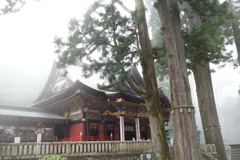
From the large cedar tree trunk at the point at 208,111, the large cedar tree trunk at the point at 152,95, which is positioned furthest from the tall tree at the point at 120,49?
the large cedar tree trunk at the point at 208,111

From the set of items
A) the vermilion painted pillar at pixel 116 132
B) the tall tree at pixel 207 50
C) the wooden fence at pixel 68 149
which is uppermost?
the tall tree at pixel 207 50

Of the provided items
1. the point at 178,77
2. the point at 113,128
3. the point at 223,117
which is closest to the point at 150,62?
the point at 178,77

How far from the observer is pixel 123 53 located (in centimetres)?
921

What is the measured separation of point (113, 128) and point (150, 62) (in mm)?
8586

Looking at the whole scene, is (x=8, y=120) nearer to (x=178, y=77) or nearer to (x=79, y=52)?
(x=79, y=52)

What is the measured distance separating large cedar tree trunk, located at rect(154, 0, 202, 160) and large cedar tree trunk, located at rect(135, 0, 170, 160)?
0.95 meters

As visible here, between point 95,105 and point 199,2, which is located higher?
point 199,2

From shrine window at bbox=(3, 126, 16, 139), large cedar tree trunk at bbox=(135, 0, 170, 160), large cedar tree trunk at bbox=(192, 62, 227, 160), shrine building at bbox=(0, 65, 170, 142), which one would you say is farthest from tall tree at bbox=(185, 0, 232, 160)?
shrine window at bbox=(3, 126, 16, 139)

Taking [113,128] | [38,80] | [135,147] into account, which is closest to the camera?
[135,147]

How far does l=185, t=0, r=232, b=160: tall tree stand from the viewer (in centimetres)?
909

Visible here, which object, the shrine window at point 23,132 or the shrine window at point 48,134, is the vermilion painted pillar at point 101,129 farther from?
the shrine window at point 23,132

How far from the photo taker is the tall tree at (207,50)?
358 inches

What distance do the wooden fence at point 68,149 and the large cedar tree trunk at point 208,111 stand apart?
3.74 metres

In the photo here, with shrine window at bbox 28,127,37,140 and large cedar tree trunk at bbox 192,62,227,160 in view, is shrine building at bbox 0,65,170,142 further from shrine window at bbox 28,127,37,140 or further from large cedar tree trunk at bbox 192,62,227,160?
large cedar tree trunk at bbox 192,62,227,160
